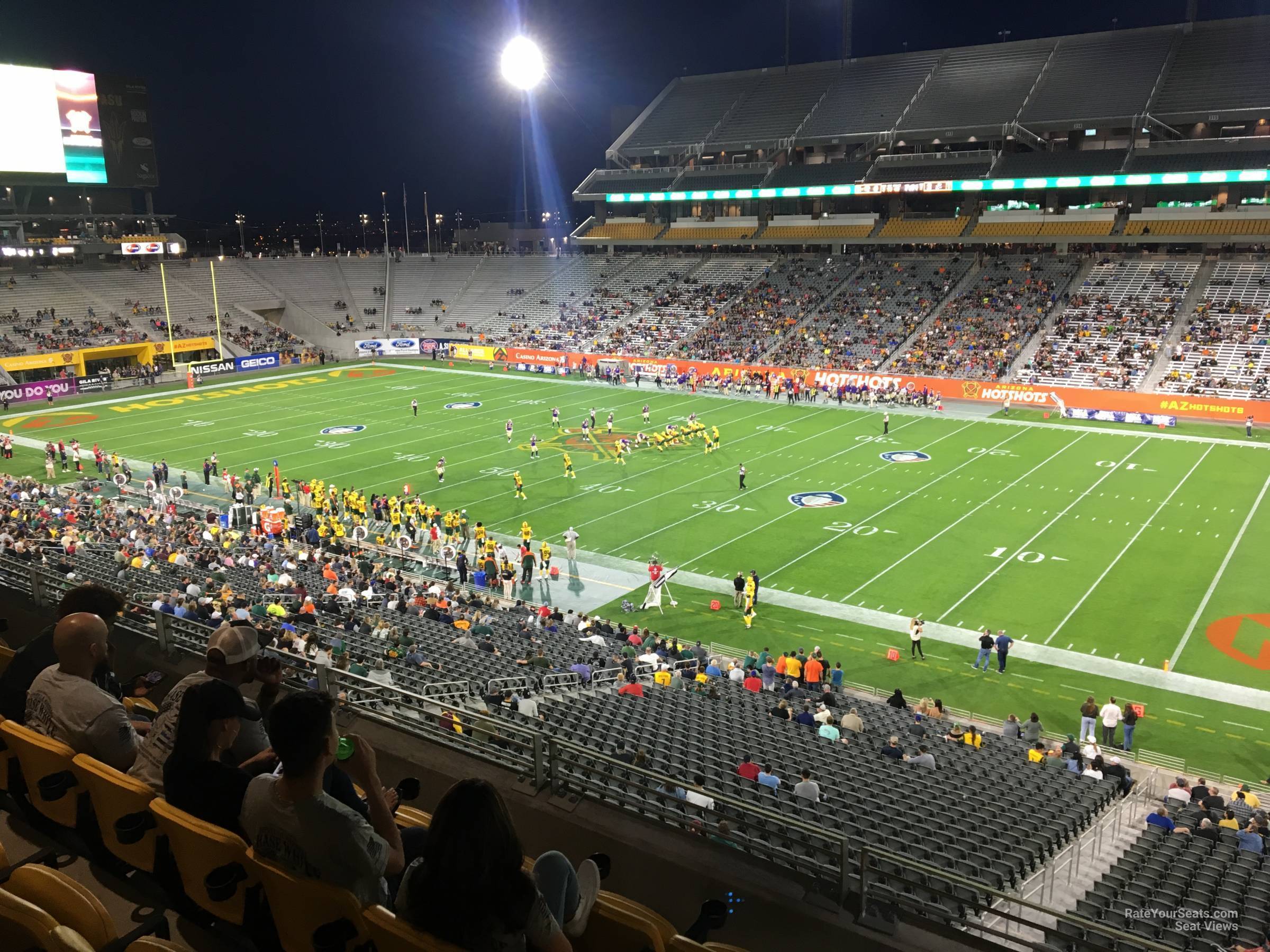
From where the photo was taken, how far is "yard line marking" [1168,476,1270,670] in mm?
19844

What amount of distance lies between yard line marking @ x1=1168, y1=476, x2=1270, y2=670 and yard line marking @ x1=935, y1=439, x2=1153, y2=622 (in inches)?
84.1

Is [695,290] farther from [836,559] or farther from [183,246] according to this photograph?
[836,559]

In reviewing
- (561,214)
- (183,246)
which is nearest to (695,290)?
(183,246)

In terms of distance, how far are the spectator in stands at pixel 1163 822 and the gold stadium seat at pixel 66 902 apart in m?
11.2

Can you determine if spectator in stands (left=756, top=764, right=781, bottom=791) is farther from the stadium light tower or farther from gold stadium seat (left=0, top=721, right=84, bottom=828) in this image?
the stadium light tower

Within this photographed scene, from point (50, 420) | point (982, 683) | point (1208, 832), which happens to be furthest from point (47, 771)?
point (50, 420)

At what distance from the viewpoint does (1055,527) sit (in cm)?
2797

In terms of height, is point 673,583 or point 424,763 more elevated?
point 424,763

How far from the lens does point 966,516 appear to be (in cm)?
2923

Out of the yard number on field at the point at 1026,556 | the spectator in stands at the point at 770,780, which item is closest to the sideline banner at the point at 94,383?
the yard number on field at the point at 1026,556

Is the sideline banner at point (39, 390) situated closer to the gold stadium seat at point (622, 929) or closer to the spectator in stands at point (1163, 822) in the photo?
the spectator in stands at point (1163, 822)

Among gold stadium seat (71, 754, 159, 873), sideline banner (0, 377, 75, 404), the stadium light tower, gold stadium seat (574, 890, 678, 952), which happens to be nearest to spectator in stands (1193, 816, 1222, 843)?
gold stadium seat (574, 890, 678, 952)

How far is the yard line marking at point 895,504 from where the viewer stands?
25.7 meters

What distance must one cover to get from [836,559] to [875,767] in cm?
1432
